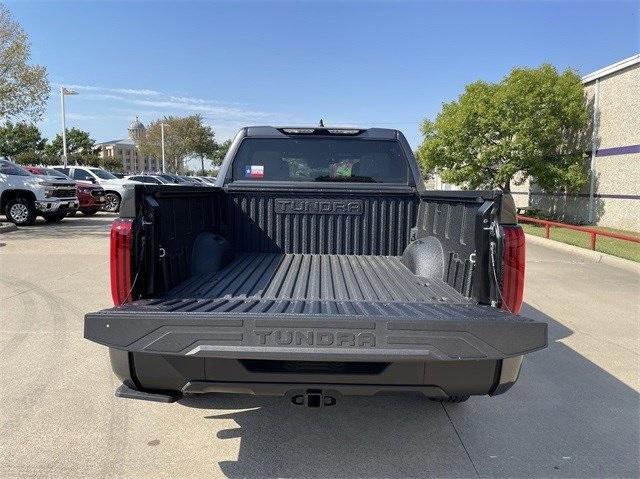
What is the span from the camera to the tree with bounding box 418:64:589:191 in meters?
19.3

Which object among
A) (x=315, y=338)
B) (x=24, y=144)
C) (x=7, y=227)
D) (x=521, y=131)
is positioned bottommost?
(x=7, y=227)

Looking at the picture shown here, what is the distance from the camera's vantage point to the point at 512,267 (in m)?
2.63

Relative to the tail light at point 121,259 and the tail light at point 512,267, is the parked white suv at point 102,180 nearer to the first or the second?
the tail light at point 121,259

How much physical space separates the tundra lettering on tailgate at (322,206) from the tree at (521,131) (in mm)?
17281

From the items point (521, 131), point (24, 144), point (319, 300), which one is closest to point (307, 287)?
point (319, 300)

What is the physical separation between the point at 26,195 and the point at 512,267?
1551cm

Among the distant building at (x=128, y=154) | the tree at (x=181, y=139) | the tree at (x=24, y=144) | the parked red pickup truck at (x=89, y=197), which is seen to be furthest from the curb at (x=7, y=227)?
the distant building at (x=128, y=154)

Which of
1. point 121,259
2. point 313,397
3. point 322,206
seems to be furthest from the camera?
point 322,206

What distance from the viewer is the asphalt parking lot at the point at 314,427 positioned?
2797mm

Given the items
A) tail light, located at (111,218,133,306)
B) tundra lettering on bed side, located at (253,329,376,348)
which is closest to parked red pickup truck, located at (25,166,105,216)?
tail light, located at (111,218,133,306)

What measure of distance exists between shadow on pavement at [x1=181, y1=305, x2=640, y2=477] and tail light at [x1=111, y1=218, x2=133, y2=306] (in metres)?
1.19

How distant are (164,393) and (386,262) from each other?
7.34 ft

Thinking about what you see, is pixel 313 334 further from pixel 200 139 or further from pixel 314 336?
pixel 200 139

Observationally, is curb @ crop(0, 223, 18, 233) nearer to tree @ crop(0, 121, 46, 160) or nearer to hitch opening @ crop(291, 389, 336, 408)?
hitch opening @ crop(291, 389, 336, 408)
